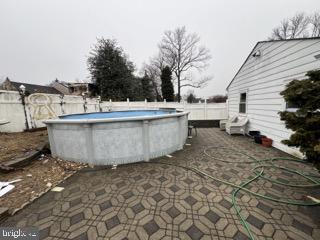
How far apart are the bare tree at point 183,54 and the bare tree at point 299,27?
8858 millimetres

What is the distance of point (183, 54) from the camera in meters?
21.3

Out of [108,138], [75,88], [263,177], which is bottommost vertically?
[263,177]

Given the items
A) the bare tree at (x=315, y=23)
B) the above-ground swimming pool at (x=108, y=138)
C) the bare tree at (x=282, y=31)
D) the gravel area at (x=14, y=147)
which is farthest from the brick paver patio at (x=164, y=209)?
the bare tree at (x=282, y=31)

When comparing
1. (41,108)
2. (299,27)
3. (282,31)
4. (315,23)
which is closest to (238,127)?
(41,108)

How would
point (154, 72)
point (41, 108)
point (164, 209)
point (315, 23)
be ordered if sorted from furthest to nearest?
point (154, 72), point (315, 23), point (41, 108), point (164, 209)

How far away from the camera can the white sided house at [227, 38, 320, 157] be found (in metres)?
3.85

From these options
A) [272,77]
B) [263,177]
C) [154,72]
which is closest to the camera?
[263,177]

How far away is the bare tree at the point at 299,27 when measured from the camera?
1509 centimetres

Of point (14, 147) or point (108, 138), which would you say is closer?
point (108, 138)

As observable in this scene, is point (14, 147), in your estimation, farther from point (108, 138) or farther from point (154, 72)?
point (154, 72)

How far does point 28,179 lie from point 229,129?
7613mm

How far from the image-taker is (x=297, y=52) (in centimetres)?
400

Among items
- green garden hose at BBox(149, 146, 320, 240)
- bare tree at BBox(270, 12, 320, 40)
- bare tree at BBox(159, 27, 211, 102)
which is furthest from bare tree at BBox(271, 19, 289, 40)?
green garden hose at BBox(149, 146, 320, 240)

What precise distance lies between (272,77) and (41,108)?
35.2 ft
